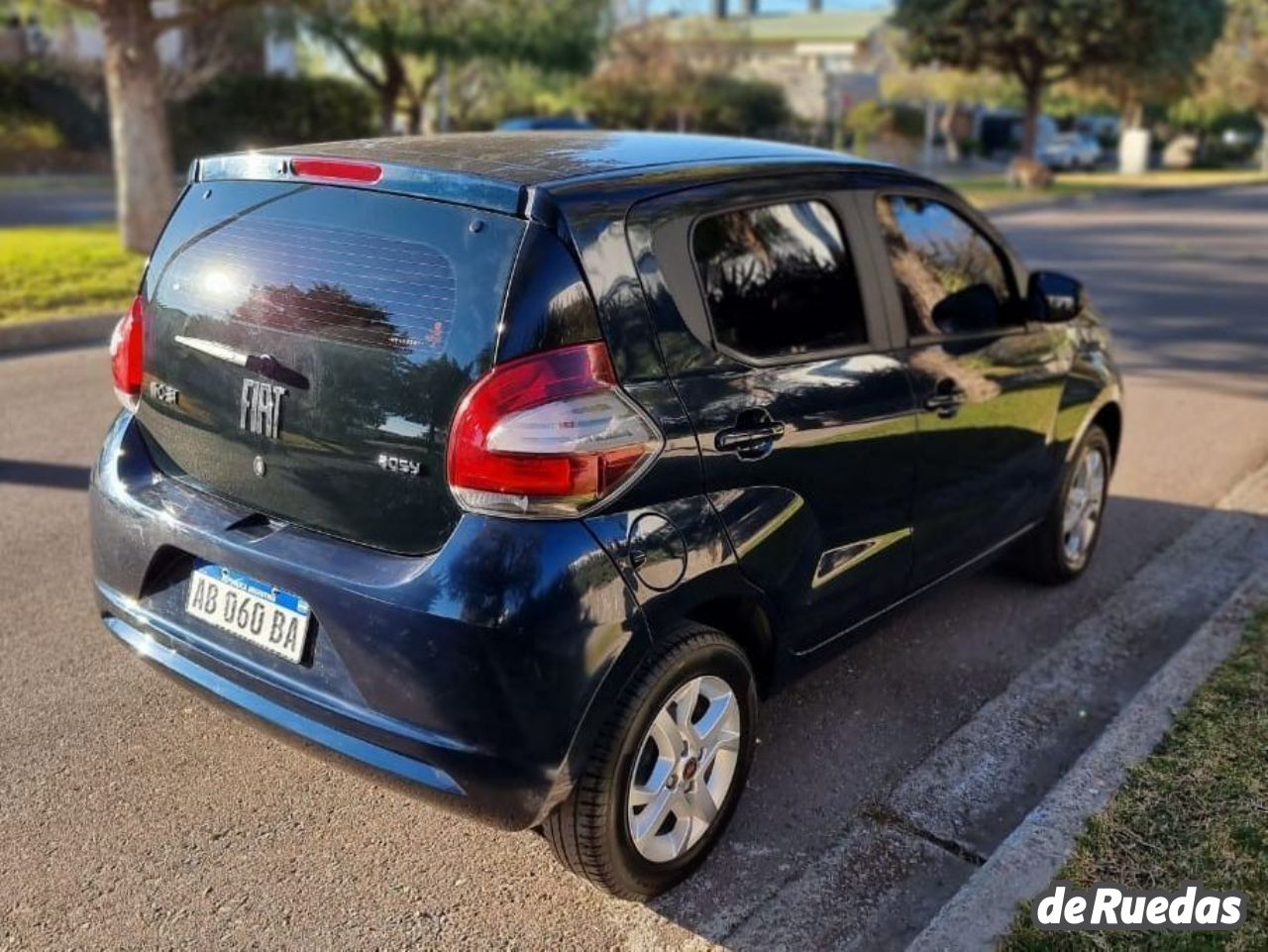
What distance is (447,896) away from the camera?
9.57ft

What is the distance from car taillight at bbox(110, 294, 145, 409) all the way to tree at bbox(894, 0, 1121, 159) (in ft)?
94.5

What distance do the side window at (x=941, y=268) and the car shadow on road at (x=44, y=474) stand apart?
13.2ft

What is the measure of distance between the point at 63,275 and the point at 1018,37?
24.6 meters

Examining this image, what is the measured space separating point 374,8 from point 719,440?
18.2 m

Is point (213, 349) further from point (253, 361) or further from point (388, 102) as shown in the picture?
point (388, 102)

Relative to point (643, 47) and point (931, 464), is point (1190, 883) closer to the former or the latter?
point (931, 464)

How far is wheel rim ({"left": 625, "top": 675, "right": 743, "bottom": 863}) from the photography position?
2824 millimetres

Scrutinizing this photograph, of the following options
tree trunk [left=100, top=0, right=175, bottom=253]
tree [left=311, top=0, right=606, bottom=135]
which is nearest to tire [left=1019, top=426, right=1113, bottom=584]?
tree trunk [left=100, top=0, right=175, bottom=253]

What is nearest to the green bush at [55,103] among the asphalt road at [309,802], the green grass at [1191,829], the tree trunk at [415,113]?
the tree trunk at [415,113]

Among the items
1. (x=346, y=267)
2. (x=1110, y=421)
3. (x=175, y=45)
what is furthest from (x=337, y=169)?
(x=175, y=45)

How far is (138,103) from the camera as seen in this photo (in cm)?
1270

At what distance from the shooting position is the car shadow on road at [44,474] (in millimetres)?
5762

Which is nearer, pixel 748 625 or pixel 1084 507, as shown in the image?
pixel 748 625

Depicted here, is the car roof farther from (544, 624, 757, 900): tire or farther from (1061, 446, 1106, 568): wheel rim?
(1061, 446, 1106, 568): wheel rim
